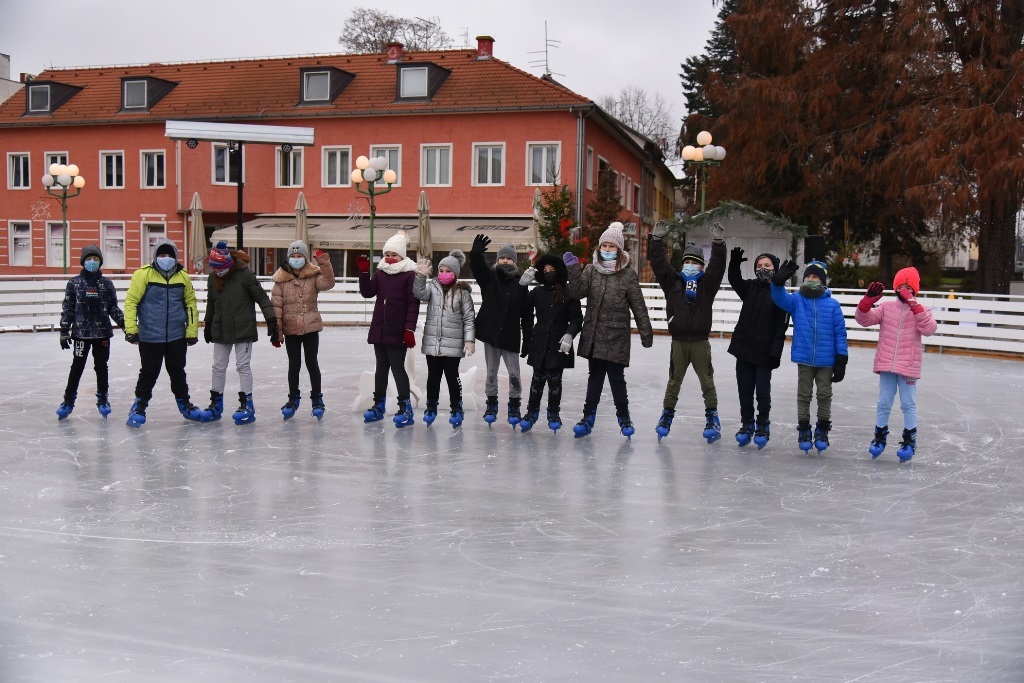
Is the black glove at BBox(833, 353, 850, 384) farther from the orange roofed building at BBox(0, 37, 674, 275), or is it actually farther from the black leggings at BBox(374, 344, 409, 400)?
the orange roofed building at BBox(0, 37, 674, 275)

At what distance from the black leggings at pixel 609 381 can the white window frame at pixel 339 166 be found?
23558mm


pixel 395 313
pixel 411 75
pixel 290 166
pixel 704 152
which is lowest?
pixel 395 313

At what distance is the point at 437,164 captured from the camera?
97.3 feet

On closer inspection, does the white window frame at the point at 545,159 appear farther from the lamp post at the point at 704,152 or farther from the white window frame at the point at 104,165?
the white window frame at the point at 104,165

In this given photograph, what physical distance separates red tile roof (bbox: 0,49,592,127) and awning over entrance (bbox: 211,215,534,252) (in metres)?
3.14

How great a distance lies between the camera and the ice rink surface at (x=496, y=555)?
3520 mm

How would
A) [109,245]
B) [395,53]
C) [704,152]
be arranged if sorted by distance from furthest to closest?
[109,245]
[395,53]
[704,152]

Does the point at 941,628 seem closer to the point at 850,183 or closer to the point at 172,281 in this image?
the point at 172,281

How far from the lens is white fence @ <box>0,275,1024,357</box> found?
51.6 feet

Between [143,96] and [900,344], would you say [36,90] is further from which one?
Result: [900,344]

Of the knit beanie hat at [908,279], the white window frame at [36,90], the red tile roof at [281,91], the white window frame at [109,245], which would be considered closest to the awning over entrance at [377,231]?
the red tile roof at [281,91]

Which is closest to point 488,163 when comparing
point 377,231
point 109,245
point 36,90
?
point 377,231

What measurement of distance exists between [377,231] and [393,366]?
2158cm

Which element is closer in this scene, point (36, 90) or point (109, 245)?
point (109, 245)
